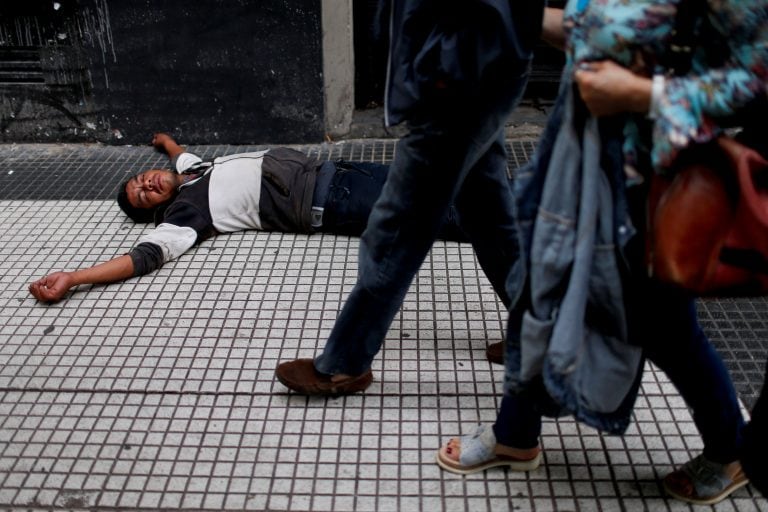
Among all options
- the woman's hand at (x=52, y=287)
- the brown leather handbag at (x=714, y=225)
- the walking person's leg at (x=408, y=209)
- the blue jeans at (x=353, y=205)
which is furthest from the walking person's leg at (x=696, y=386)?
the woman's hand at (x=52, y=287)

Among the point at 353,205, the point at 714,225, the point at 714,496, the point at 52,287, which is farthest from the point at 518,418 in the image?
the point at 52,287

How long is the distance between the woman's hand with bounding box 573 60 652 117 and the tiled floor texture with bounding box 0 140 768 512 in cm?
118

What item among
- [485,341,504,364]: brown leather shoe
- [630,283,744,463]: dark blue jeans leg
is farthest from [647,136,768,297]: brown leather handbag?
[485,341,504,364]: brown leather shoe

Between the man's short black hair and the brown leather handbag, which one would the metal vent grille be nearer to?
the man's short black hair

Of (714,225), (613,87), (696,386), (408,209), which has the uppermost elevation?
(613,87)

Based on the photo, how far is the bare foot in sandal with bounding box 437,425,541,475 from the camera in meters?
2.26

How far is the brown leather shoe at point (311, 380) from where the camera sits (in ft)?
8.41

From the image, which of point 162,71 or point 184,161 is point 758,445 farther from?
point 162,71

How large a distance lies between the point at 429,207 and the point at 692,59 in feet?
2.87

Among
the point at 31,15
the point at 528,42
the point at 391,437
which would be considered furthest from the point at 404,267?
the point at 31,15

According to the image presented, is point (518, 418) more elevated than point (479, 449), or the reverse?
point (518, 418)

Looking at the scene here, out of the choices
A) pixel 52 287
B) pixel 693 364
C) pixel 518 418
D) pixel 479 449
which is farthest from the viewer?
pixel 52 287

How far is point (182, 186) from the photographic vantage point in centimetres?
378

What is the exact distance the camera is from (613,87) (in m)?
1.56
